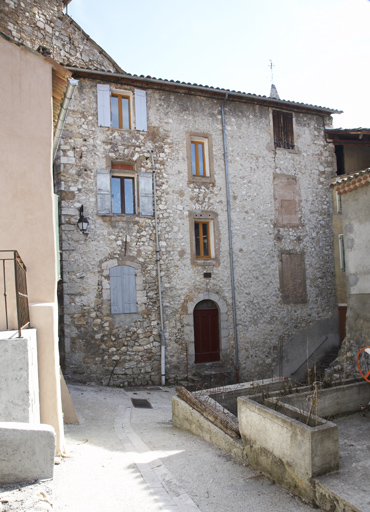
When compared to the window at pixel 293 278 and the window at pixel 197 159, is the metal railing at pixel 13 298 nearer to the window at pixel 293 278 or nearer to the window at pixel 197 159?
the window at pixel 197 159

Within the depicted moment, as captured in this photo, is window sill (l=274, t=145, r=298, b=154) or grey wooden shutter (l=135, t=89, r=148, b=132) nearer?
grey wooden shutter (l=135, t=89, r=148, b=132)

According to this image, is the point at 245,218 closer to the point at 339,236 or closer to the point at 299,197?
the point at 299,197

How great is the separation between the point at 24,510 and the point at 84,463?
2.39 metres

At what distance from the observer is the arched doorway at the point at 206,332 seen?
493 inches

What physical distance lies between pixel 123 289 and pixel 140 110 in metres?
5.43

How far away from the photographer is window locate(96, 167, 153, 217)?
1193 centimetres

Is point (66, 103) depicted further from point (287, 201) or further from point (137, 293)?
point (287, 201)

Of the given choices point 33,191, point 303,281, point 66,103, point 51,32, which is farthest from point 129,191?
point 303,281

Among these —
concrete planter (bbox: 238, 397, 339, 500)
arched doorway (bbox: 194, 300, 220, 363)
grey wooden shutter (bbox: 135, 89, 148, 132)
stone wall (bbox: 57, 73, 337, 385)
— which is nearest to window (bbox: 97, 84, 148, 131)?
grey wooden shutter (bbox: 135, 89, 148, 132)

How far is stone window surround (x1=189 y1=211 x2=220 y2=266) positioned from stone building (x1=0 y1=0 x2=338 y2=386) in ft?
0.12

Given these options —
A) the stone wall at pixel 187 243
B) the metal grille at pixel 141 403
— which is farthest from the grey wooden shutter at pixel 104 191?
the metal grille at pixel 141 403

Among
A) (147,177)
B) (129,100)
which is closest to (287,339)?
(147,177)

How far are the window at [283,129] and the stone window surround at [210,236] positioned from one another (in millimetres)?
3681

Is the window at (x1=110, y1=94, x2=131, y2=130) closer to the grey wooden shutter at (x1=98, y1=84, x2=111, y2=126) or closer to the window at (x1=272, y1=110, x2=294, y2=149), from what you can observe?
the grey wooden shutter at (x1=98, y1=84, x2=111, y2=126)
